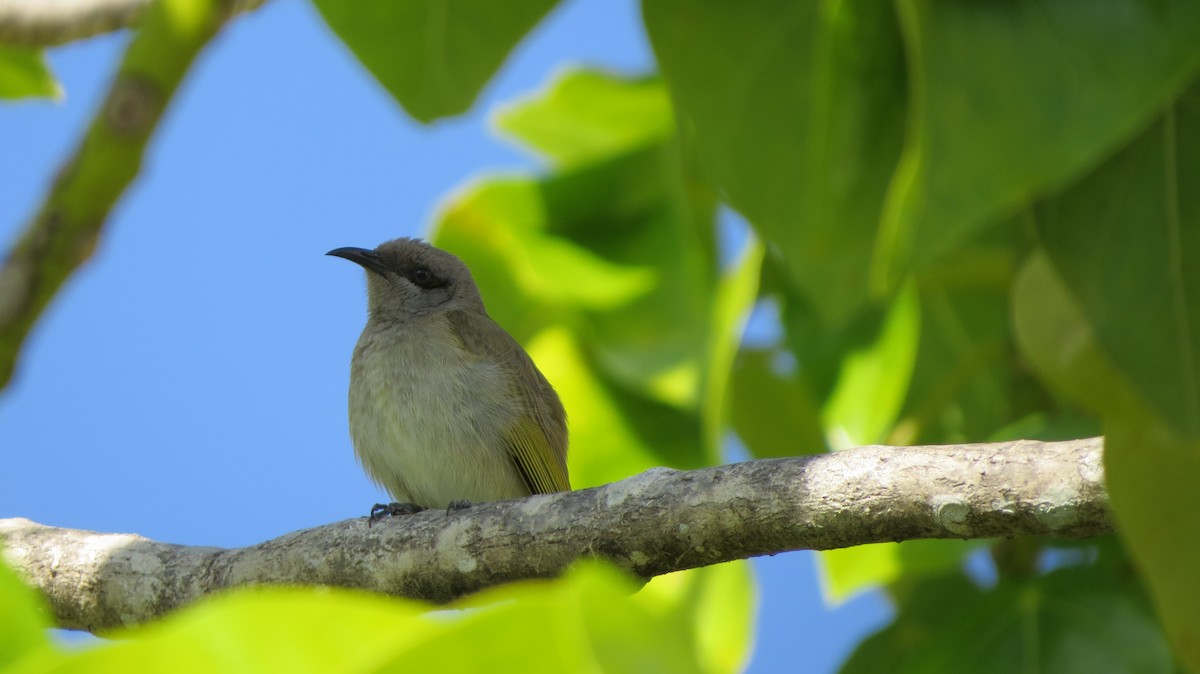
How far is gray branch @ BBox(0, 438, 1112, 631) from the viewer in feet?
7.13

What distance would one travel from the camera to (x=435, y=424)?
15.2 feet

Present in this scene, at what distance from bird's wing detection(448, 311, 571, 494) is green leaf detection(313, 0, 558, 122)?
216 centimetres

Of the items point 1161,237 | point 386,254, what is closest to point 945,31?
point 1161,237

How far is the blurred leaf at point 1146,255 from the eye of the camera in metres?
2.48

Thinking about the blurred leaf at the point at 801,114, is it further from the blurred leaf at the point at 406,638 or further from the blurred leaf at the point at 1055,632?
the blurred leaf at the point at 406,638

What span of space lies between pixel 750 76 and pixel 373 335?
2.85 metres

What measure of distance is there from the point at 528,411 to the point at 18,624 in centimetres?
376

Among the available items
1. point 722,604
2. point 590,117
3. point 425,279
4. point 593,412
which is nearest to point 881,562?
point 722,604

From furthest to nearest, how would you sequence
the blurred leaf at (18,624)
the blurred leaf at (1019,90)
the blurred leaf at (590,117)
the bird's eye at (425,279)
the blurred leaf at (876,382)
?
the bird's eye at (425,279), the blurred leaf at (590,117), the blurred leaf at (876,382), the blurred leaf at (1019,90), the blurred leaf at (18,624)

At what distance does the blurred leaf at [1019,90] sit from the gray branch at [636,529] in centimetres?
45

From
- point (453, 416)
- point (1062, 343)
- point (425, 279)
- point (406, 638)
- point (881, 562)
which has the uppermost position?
point (425, 279)

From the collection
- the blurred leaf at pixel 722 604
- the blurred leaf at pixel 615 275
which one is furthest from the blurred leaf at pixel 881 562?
the blurred leaf at pixel 615 275

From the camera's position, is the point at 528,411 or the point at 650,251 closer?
the point at 650,251

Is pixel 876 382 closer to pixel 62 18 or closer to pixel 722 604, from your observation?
pixel 722 604
